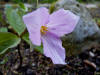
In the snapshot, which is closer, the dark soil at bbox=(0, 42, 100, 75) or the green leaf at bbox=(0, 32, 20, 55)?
the green leaf at bbox=(0, 32, 20, 55)

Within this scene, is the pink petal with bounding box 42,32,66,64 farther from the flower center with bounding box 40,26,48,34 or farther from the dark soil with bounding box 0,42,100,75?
the dark soil with bounding box 0,42,100,75

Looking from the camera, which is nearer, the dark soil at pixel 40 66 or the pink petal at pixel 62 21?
the pink petal at pixel 62 21

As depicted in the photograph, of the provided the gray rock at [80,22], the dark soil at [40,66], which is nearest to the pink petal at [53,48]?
the dark soil at [40,66]

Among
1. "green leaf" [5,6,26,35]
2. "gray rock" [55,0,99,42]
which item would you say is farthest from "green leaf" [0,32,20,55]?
"gray rock" [55,0,99,42]

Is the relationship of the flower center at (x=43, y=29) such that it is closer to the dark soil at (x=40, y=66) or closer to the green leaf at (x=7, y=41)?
the green leaf at (x=7, y=41)

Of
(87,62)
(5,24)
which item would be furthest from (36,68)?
(5,24)

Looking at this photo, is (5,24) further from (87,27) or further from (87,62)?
(87,62)
